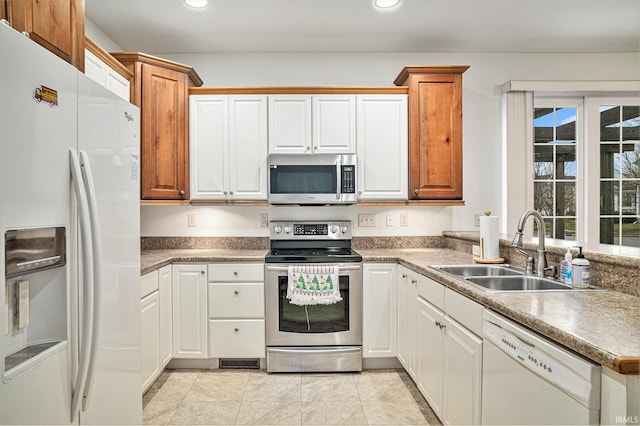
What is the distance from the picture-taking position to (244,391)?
2.48 meters

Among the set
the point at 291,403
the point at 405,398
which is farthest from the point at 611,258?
→ the point at 291,403

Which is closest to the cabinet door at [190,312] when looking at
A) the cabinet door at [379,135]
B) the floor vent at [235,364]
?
the floor vent at [235,364]

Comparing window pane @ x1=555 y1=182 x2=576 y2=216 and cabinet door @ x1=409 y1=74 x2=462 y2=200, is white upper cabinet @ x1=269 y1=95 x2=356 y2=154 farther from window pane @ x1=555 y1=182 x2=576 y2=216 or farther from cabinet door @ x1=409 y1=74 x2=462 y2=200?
window pane @ x1=555 y1=182 x2=576 y2=216

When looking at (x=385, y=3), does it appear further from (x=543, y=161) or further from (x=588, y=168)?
(x=588, y=168)

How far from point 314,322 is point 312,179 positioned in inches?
44.0

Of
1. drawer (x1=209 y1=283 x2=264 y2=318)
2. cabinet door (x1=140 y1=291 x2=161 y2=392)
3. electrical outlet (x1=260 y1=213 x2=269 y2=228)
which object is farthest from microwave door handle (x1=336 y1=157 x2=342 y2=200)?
cabinet door (x1=140 y1=291 x2=161 y2=392)

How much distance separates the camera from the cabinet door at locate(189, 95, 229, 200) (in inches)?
118

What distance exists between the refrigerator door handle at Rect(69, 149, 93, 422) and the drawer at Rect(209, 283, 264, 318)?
1575mm

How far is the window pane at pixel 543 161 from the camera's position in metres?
3.35

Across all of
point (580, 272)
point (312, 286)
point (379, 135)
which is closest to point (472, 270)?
point (580, 272)

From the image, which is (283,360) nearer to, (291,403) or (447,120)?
(291,403)

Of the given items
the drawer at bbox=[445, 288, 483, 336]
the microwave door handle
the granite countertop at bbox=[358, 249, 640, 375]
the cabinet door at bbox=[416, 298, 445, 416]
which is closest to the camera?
the granite countertop at bbox=[358, 249, 640, 375]

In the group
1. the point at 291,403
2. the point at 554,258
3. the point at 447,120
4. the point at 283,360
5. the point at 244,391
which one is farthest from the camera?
the point at 447,120

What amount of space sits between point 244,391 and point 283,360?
14.3 inches
